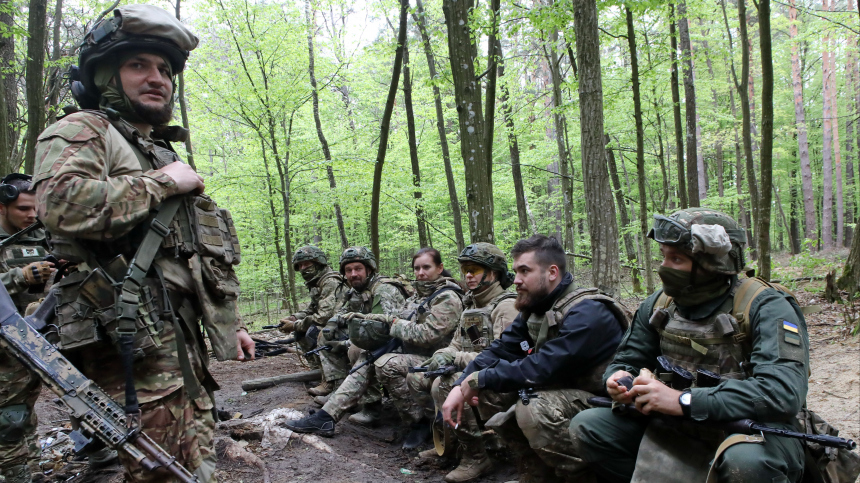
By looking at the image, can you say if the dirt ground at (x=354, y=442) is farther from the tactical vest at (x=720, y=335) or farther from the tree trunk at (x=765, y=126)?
the tactical vest at (x=720, y=335)

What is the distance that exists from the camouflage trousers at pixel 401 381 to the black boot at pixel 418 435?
0.06m

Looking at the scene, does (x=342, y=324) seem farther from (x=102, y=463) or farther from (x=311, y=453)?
(x=102, y=463)

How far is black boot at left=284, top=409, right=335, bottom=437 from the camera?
4941mm

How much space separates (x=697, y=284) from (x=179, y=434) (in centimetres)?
270

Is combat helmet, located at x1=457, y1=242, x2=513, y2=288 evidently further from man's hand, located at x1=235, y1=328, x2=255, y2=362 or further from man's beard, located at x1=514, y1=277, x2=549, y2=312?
man's hand, located at x1=235, y1=328, x2=255, y2=362

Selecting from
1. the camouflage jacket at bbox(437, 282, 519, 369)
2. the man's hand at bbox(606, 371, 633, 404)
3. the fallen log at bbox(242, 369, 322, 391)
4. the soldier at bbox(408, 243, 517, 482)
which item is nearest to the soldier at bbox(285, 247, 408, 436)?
the fallen log at bbox(242, 369, 322, 391)

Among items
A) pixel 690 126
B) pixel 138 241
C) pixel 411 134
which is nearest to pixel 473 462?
pixel 138 241

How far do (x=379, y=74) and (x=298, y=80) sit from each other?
5.55m

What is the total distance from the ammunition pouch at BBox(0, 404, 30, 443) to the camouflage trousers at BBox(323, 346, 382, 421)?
2618 mm

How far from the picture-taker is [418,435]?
507 centimetres

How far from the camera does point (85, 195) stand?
6.43ft

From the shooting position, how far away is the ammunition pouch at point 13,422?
3.13 meters

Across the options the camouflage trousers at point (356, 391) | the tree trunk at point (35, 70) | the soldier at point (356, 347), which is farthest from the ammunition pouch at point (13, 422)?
the tree trunk at point (35, 70)

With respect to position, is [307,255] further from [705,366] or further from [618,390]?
[705,366]
